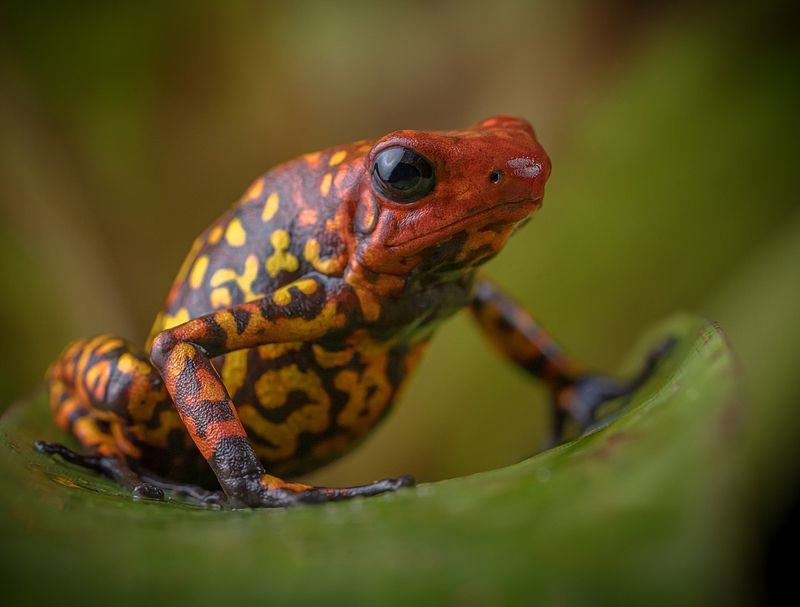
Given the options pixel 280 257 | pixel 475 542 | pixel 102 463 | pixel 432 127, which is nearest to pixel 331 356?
pixel 280 257

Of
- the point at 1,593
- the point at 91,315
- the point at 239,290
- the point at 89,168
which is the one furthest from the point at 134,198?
the point at 1,593

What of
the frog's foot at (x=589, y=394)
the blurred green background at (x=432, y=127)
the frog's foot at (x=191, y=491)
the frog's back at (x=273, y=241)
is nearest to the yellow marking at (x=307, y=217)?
the frog's back at (x=273, y=241)

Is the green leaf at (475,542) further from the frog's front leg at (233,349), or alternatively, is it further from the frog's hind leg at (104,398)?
the frog's hind leg at (104,398)

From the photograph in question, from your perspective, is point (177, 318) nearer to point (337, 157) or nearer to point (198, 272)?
point (198, 272)

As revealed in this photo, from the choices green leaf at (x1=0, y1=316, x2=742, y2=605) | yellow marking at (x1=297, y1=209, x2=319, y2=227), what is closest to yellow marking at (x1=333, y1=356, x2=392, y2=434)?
yellow marking at (x1=297, y1=209, x2=319, y2=227)

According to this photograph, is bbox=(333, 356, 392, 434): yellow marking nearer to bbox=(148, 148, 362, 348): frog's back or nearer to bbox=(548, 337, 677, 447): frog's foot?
bbox=(148, 148, 362, 348): frog's back

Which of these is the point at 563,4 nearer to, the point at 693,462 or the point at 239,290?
the point at 239,290

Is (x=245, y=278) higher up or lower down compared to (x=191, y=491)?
higher up
